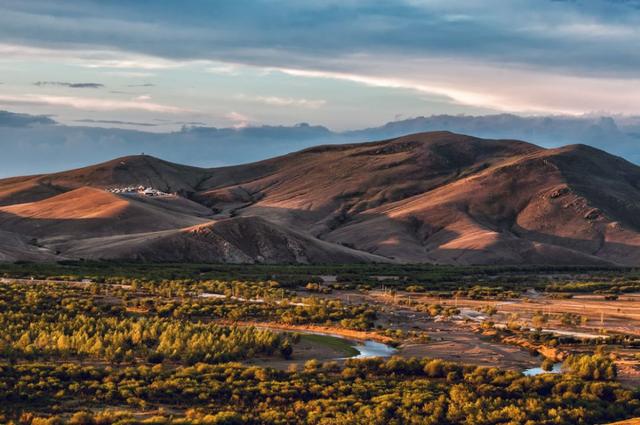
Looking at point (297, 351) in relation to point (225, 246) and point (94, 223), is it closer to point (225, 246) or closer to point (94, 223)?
point (225, 246)

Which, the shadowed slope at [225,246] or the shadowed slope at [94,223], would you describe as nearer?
the shadowed slope at [225,246]

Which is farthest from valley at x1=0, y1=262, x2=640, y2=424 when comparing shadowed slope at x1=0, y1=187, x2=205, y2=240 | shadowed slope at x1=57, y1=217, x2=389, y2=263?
shadowed slope at x1=0, y1=187, x2=205, y2=240

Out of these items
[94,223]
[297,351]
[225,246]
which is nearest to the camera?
[297,351]

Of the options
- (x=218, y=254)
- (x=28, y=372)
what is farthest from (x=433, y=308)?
(x=218, y=254)

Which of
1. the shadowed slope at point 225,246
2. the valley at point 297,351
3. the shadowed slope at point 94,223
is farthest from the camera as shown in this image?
the shadowed slope at point 94,223

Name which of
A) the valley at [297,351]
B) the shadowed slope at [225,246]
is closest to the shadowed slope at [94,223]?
the shadowed slope at [225,246]

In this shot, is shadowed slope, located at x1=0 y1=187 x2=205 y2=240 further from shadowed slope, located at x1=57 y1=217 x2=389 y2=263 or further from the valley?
the valley

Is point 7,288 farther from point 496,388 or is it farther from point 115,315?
point 496,388

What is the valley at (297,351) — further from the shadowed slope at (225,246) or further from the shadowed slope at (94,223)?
the shadowed slope at (94,223)

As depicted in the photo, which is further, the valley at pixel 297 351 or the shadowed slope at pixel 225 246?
the shadowed slope at pixel 225 246

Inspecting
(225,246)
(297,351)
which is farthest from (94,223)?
(297,351)

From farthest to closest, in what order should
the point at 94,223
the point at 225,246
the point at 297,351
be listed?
the point at 94,223, the point at 225,246, the point at 297,351

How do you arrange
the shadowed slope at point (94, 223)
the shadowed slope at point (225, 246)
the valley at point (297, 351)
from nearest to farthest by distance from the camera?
the valley at point (297, 351) → the shadowed slope at point (225, 246) → the shadowed slope at point (94, 223)
